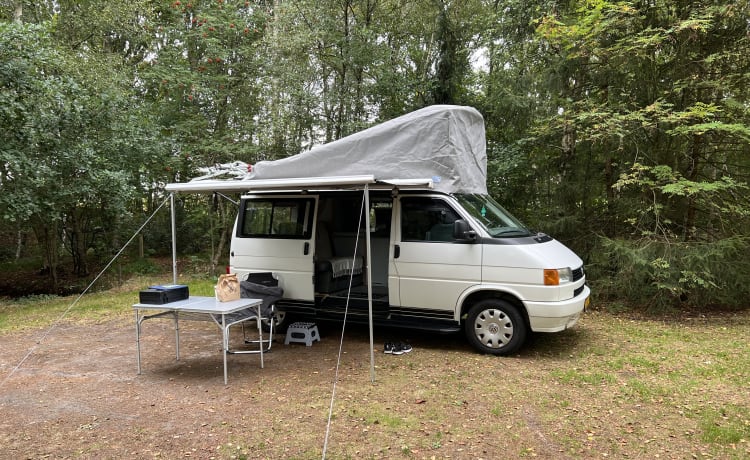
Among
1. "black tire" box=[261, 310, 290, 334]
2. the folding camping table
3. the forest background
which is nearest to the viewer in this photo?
the folding camping table

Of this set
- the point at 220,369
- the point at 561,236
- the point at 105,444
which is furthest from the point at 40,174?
the point at 561,236

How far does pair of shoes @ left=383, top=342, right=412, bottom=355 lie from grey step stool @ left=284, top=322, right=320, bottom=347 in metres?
0.99

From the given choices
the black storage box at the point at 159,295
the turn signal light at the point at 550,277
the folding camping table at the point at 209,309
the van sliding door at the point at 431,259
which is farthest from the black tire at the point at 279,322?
the turn signal light at the point at 550,277

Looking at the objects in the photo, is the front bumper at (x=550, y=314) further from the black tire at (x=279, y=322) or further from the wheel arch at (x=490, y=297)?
the black tire at (x=279, y=322)

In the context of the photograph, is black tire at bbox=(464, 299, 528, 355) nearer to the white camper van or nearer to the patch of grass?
the white camper van

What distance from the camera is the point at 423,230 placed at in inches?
231

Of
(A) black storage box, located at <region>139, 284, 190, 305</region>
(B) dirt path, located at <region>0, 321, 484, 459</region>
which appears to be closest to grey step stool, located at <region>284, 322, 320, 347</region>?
(B) dirt path, located at <region>0, 321, 484, 459</region>

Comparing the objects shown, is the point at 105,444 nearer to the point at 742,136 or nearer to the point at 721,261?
the point at 721,261

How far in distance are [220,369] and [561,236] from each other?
661 centimetres

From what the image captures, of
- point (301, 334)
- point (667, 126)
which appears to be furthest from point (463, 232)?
point (667, 126)

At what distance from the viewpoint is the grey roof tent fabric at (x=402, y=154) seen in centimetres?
581

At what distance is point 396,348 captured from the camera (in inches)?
231

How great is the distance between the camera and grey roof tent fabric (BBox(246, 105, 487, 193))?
19.1 ft

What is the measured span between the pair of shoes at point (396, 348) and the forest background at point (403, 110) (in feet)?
13.3
